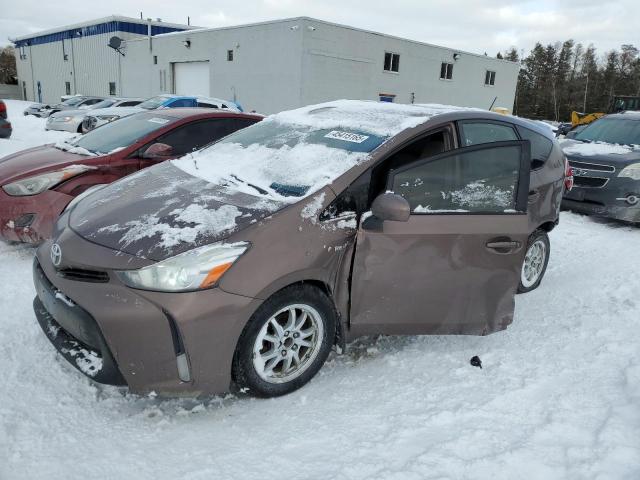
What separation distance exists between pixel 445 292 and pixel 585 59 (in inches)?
3243

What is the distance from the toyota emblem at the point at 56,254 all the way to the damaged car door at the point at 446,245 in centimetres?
156

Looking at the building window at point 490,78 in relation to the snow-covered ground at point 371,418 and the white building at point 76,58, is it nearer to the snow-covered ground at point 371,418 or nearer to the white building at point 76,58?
the white building at point 76,58

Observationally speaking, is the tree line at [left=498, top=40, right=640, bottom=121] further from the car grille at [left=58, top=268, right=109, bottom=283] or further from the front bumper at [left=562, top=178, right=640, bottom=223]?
the car grille at [left=58, top=268, right=109, bottom=283]

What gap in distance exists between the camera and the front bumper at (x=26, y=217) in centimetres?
431

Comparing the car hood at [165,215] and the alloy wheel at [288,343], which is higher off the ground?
the car hood at [165,215]

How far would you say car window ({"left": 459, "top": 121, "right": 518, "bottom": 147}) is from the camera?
140 inches

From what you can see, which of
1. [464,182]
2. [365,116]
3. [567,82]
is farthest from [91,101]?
[567,82]

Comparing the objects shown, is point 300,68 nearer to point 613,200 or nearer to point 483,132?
point 613,200

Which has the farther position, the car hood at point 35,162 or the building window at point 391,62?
the building window at point 391,62

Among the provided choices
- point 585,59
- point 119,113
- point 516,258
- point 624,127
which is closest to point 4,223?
point 516,258

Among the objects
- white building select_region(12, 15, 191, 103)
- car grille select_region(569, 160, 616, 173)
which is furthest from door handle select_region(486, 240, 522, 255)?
white building select_region(12, 15, 191, 103)

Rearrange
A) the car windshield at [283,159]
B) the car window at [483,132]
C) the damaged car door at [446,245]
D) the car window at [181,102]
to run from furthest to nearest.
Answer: the car window at [181,102], the car window at [483,132], the car windshield at [283,159], the damaged car door at [446,245]

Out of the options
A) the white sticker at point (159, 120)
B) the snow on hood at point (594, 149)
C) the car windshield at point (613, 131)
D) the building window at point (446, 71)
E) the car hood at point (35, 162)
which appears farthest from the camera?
the building window at point (446, 71)

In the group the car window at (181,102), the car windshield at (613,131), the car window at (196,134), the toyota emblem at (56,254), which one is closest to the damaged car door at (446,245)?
the toyota emblem at (56,254)
